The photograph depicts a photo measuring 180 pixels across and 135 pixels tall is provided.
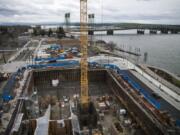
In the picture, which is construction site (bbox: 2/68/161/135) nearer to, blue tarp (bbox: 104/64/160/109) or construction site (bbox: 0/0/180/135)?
construction site (bbox: 0/0/180/135)

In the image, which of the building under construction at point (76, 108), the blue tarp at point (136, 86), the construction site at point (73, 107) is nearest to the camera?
the building under construction at point (76, 108)

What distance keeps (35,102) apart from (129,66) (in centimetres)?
1904

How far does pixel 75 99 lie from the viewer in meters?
27.3

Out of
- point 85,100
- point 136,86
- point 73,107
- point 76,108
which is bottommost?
point 76,108

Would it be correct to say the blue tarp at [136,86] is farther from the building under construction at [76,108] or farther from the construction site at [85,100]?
the building under construction at [76,108]

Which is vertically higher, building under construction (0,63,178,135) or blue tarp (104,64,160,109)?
blue tarp (104,64,160,109)

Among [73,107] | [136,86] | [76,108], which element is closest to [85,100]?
[76,108]

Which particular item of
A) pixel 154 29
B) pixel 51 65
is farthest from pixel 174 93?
pixel 154 29

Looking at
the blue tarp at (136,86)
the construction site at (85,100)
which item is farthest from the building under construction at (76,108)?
the blue tarp at (136,86)

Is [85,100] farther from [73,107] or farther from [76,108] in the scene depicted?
[73,107]

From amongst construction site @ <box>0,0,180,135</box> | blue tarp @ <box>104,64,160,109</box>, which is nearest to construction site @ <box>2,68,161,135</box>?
construction site @ <box>0,0,180,135</box>

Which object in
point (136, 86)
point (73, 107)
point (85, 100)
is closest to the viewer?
point (73, 107)

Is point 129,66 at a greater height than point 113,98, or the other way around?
point 129,66

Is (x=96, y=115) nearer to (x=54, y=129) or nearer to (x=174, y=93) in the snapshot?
(x=54, y=129)
